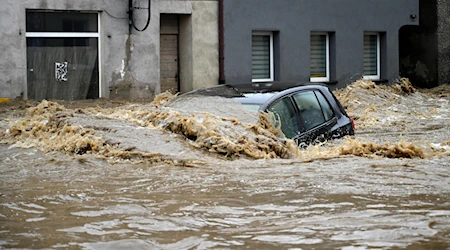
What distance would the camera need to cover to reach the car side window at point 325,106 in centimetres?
1011

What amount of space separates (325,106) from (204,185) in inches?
116

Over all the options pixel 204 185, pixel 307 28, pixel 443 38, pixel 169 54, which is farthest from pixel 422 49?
pixel 204 185

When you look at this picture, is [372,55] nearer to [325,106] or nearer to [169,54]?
[169,54]

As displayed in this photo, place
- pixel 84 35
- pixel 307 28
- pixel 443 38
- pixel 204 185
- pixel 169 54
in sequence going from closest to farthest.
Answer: pixel 204 185, pixel 84 35, pixel 169 54, pixel 307 28, pixel 443 38

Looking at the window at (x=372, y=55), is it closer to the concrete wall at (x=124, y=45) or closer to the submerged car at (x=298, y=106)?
the concrete wall at (x=124, y=45)

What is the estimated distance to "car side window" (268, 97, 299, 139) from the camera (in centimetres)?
928

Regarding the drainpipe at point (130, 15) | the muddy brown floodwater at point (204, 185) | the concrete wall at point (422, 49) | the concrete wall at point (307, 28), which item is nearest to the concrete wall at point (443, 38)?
the concrete wall at point (422, 49)

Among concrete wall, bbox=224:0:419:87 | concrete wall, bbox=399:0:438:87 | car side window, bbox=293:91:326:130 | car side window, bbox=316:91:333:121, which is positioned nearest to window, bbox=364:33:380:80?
concrete wall, bbox=224:0:419:87

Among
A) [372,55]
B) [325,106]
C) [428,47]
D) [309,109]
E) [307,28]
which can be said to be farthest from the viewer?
[428,47]

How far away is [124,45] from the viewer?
19.6 meters

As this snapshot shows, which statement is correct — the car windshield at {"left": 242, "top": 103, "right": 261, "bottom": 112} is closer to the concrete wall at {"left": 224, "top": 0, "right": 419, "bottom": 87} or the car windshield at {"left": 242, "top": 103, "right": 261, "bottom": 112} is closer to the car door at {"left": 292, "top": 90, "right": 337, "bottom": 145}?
the car door at {"left": 292, "top": 90, "right": 337, "bottom": 145}

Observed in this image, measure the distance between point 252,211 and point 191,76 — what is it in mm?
14427

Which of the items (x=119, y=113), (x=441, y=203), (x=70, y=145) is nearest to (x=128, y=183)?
(x=70, y=145)

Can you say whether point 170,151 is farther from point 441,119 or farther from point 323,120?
point 441,119
